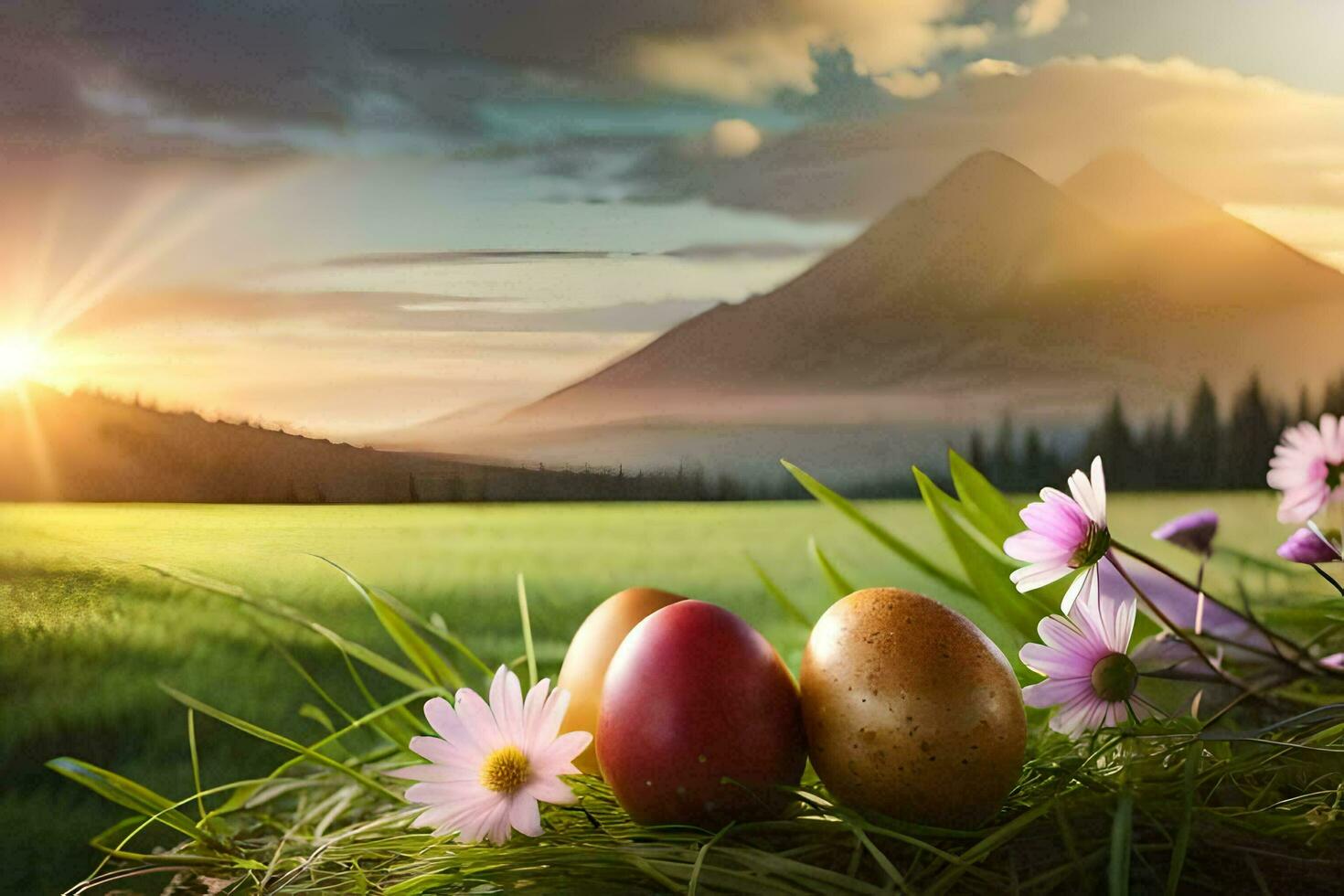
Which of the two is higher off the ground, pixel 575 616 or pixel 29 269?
pixel 29 269

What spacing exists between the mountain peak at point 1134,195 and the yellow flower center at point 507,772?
0.82 metres

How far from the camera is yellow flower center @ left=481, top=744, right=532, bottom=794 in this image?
502 millimetres

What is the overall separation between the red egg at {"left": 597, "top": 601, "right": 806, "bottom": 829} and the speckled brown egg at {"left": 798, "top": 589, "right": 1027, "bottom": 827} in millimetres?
20

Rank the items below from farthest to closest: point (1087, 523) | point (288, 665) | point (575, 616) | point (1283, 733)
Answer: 1. point (575, 616)
2. point (288, 665)
3. point (1283, 733)
4. point (1087, 523)

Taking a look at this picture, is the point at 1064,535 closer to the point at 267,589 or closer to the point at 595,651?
the point at 595,651

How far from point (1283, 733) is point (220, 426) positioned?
83cm

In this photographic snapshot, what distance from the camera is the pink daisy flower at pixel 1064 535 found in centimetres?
47

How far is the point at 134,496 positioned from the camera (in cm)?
93

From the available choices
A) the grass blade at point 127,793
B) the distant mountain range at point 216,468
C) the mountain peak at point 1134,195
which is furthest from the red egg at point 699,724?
the mountain peak at point 1134,195

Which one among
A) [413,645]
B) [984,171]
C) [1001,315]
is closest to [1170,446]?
[1001,315]

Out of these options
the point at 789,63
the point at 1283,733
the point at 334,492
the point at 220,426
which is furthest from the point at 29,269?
the point at 1283,733

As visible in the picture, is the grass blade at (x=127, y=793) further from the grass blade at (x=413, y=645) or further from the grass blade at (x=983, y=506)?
the grass blade at (x=983, y=506)

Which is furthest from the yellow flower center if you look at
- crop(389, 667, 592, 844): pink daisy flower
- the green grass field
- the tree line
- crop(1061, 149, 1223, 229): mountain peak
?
crop(1061, 149, 1223, 229): mountain peak

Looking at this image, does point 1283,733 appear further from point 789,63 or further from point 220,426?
point 220,426
